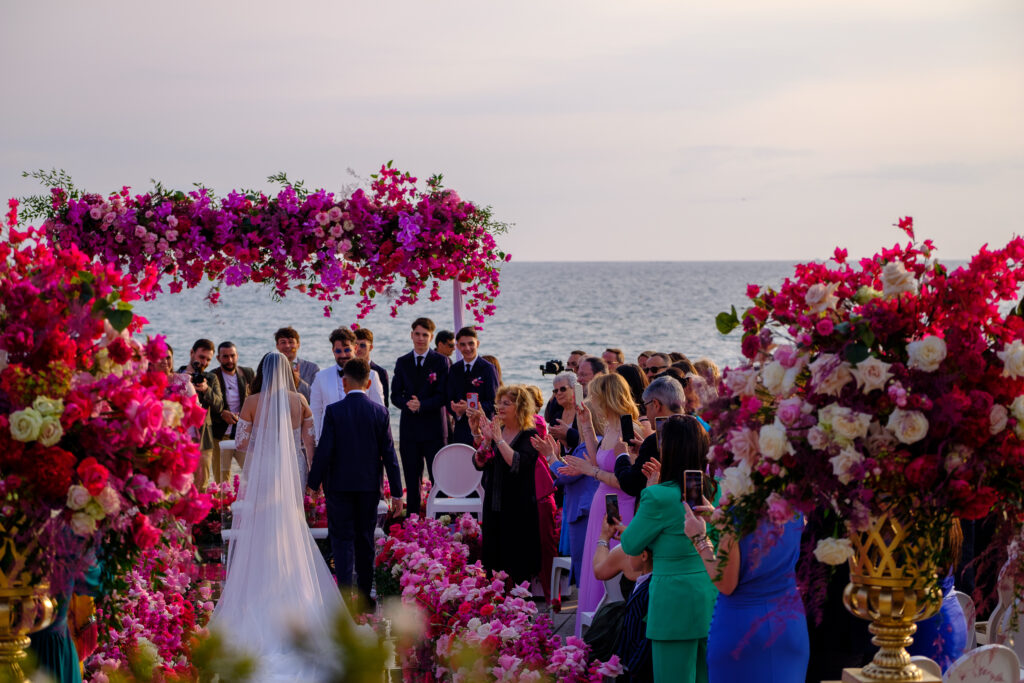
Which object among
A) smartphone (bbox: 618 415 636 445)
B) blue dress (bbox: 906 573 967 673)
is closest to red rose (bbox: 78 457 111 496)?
blue dress (bbox: 906 573 967 673)

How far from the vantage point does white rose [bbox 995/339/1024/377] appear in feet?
10.3

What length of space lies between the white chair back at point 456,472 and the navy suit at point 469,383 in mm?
933

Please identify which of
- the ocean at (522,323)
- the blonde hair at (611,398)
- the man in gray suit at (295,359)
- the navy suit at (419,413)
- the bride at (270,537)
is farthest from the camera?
the ocean at (522,323)

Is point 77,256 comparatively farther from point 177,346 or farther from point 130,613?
point 177,346

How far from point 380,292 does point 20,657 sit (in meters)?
8.02

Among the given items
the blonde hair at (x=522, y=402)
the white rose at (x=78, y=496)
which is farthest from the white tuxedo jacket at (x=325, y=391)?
the white rose at (x=78, y=496)

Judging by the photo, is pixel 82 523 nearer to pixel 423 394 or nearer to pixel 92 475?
pixel 92 475

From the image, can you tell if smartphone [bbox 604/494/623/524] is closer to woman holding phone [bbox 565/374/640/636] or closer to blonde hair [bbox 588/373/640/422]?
woman holding phone [bbox 565/374/640/636]

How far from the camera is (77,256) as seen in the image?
3.54 m

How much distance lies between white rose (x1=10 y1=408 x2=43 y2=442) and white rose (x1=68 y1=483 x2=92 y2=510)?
0.19m

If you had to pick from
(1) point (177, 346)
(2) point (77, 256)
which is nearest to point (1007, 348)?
(2) point (77, 256)

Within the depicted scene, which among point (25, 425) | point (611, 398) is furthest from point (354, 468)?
point (25, 425)

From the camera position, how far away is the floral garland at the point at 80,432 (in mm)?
3176

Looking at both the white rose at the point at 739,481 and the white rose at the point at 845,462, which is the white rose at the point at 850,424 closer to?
the white rose at the point at 845,462
